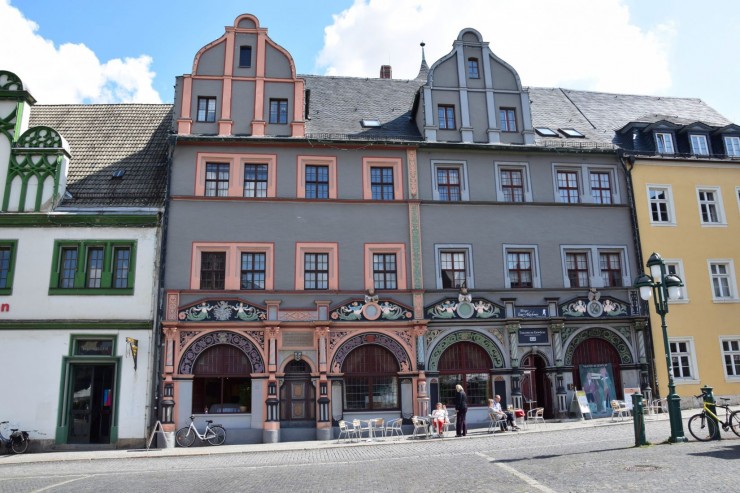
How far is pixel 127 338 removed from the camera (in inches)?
850

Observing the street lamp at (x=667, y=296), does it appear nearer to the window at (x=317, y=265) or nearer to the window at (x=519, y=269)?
the window at (x=519, y=269)

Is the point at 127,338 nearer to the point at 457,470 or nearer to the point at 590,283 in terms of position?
the point at 457,470

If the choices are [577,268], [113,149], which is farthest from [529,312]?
[113,149]

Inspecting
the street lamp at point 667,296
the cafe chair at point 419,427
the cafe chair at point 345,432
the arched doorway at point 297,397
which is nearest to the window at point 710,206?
the street lamp at point 667,296

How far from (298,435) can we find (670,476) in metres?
13.9

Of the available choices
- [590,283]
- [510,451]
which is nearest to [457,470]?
[510,451]

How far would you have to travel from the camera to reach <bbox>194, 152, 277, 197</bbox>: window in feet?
79.7

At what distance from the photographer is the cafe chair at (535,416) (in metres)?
22.9

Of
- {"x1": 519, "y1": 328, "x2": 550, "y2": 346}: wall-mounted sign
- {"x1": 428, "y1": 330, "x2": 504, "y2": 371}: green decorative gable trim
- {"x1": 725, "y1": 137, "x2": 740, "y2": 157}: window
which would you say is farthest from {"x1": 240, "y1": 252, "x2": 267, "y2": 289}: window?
{"x1": 725, "y1": 137, "x2": 740, "y2": 157}: window

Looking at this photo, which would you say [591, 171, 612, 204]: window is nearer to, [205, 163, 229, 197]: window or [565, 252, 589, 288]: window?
[565, 252, 589, 288]: window

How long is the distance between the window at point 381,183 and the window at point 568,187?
738 cm

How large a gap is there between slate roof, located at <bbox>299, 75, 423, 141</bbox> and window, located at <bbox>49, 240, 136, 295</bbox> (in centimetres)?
875

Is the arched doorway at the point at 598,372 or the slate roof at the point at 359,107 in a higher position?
the slate roof at the point at 359,107

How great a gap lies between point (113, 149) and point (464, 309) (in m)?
16.5
